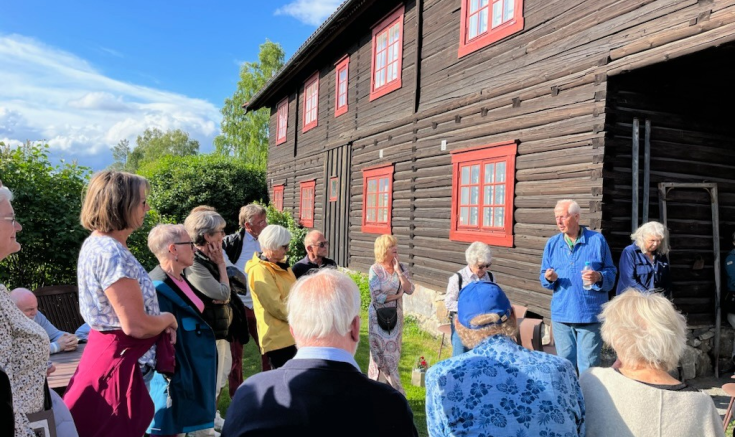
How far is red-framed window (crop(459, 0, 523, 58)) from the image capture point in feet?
22.1

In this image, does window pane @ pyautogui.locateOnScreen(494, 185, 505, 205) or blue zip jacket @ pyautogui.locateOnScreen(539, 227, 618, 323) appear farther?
window pane @ pyautogui.locateOnScreen(494, 185, 505, 205)

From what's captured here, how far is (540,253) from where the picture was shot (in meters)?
6.12

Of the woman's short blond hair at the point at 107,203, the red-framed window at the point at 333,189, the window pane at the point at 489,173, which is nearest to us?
the woman's short blond hair at the point at 107,203

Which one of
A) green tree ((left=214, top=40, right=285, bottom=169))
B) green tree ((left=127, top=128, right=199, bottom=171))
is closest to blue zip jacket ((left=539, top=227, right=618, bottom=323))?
green tree ((left=214, top=40, right=285, bottom=169))

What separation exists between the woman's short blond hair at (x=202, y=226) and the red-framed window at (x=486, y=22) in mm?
4948

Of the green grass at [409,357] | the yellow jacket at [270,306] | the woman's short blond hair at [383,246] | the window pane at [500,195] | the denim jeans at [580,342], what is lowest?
the green grass at [409,357]

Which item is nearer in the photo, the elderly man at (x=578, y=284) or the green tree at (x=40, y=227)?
the elderly man at (x=578, y=284)

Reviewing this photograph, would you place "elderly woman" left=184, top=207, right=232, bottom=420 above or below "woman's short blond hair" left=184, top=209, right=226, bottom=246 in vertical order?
below

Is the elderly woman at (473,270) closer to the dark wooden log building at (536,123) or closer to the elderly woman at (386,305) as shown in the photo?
the elderly woman at (386,305)

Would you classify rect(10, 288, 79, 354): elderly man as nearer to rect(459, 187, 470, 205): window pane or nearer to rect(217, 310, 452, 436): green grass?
rect(217, 310, 452, 436): green grass

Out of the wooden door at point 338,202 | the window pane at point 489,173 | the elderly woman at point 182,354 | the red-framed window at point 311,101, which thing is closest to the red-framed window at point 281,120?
the red-framed window at point 311,101

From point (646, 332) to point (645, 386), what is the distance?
210 millimetres

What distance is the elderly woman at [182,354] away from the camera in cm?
279

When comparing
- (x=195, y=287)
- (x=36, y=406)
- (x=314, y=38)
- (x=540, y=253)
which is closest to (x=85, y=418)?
(x=36, y=406)
